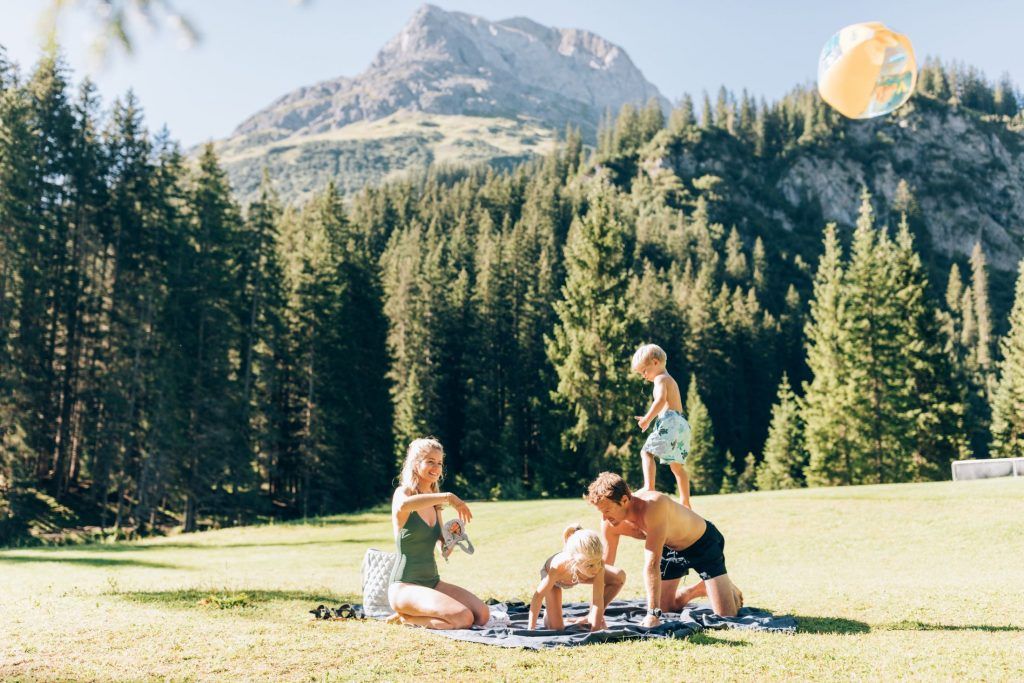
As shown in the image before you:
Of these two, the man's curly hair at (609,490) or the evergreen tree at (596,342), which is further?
the evergreen tree at (596,342)

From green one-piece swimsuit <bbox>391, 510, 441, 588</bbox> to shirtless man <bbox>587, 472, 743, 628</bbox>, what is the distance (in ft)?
5.53

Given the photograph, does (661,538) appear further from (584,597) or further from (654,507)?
(584,597)

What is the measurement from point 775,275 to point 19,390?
467 ft

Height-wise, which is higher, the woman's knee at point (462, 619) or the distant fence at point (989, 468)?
the distant fence at point (989, 468)

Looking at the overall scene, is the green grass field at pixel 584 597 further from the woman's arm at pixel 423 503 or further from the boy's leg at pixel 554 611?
the woman's arm at pixel 423 503

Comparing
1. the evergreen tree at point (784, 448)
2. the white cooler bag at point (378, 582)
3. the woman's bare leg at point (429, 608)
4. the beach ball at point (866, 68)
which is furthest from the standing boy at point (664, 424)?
the evergreen tree at point (784, 448)

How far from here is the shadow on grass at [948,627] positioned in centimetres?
727

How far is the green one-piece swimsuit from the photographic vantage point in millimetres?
7359

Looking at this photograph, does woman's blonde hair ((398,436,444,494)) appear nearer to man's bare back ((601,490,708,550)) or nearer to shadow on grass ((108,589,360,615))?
man's bare back ((601,490,708,550))

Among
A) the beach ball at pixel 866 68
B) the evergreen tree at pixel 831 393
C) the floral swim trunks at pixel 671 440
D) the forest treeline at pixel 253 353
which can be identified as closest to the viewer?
the floral swim trunks at pixel 671 440

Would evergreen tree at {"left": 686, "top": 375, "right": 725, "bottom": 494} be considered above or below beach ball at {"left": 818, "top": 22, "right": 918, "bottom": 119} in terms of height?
below

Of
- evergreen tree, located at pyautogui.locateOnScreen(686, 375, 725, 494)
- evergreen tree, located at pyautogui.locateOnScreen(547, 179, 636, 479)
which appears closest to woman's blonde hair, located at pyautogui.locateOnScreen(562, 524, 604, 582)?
evergreen tree, located at pyautogui.locateOnScreen(547, 179, 636, 479)

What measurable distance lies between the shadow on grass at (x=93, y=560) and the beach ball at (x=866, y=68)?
54.1 ft

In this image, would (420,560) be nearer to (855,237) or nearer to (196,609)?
(196,609)
